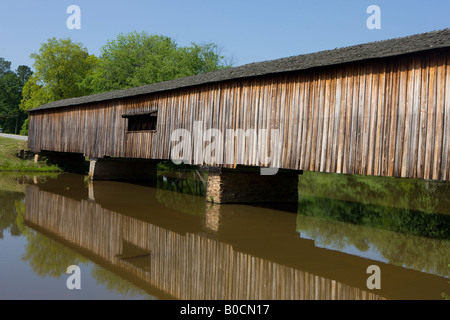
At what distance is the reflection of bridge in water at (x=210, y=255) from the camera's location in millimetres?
4695

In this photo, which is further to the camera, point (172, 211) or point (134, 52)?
point (134, 52)

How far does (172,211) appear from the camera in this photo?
1036cm

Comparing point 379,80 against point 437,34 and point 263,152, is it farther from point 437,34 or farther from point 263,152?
point 263,152

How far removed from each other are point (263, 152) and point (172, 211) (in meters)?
2.94

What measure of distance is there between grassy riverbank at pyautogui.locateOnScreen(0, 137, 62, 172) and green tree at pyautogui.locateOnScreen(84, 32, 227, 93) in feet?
33.4

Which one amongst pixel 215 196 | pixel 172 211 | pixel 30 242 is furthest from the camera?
pixel 215 196

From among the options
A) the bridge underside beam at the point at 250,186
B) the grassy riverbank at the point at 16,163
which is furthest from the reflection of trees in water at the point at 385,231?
the grassy riverbank at the point at 16,163

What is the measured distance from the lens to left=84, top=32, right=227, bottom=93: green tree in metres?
29.1

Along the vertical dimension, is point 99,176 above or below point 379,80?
below

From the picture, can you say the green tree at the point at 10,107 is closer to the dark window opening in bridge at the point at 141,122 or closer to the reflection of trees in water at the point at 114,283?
the dark window opening in bridge at the point at 141,122

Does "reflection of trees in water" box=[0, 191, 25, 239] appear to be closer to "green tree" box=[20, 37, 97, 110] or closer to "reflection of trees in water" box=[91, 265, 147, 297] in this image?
"reflection of trees in water" box=[91, 265, 147, 297]

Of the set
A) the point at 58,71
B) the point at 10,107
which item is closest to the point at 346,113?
the point at 58,71
